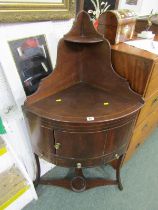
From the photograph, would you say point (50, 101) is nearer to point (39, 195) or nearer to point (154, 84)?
point (154, 84)

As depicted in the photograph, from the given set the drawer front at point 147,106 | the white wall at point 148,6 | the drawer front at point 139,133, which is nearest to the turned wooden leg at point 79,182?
the drawer front at point 139,133

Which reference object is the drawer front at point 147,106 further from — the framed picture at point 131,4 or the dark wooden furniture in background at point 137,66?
the framed picture at point 131,4

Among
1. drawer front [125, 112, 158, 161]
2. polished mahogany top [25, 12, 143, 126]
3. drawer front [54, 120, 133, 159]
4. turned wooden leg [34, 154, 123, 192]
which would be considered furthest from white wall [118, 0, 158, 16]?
turned wooden leg [34, 154, 123, 192]

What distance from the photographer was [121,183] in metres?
1.50

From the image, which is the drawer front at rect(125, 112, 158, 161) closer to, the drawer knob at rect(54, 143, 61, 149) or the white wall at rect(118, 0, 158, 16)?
the drawer knob at rect(54, 143, 61, 149)

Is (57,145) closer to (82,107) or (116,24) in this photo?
(82,107)

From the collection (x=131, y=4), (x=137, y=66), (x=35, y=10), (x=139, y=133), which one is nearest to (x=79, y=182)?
(x=139, y=133)

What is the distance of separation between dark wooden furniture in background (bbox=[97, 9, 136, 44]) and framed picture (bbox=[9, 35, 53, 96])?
0.40m

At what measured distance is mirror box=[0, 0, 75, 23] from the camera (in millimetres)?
867

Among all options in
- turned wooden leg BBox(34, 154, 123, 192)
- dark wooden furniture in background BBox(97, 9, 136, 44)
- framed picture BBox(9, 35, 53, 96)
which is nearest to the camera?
framed picture BBox(9, 35, 53, 96)

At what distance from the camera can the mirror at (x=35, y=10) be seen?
0.87 m

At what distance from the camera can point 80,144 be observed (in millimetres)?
909

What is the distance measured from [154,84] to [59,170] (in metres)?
1.05

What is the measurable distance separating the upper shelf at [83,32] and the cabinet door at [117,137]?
1.51ft
